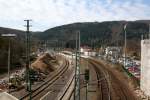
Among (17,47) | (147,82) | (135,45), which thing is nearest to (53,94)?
(147,82)

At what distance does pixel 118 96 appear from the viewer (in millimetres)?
47562

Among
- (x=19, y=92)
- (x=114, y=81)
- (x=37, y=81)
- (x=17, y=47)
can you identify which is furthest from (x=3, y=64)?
(x=19, y=92)

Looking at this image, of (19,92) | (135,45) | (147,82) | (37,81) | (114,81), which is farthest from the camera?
(135,45)

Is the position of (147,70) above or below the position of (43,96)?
above

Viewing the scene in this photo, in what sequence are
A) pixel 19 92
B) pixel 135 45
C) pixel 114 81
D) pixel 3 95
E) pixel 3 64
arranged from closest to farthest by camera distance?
pixel 3 95, pixel 19 92, pixel 114 81, pixel 3 64, pixel 135 45

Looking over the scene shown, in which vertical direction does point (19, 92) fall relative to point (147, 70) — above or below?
below

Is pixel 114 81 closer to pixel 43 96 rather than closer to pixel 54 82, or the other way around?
pixel 54 82

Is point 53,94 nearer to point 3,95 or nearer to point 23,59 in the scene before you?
point 3,95

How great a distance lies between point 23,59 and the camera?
335 ft

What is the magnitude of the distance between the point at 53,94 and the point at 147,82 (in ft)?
41.3

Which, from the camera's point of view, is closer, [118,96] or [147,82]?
[147,82]

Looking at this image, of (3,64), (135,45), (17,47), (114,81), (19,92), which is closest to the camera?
(19,92)

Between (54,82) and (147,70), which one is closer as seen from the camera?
(147,70)

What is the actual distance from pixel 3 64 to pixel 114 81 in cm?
3022
